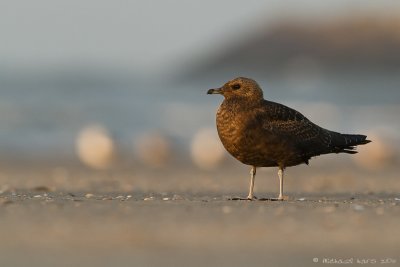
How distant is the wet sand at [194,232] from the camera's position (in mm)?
7672

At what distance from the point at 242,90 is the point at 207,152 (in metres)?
8.90

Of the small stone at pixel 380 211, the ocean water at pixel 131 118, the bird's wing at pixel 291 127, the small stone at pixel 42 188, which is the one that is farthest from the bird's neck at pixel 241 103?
the ocean water at pixel 131 118

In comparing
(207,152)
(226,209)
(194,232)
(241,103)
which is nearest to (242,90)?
(241,103)

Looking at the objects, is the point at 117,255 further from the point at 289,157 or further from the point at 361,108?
the point at 361,108

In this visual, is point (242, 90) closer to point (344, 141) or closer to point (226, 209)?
point (344, 141)

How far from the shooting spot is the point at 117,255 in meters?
7.79

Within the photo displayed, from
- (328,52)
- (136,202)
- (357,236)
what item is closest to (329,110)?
(136,202)

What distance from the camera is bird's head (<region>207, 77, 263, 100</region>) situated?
12281 mm

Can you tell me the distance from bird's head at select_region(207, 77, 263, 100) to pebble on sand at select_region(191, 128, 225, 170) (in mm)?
7591

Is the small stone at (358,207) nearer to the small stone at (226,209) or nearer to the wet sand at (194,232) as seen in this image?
the wet sand at (194,232)

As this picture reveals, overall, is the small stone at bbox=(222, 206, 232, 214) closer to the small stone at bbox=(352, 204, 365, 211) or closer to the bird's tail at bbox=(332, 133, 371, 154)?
the small stone at bbox=(352, 204, 365, 211)

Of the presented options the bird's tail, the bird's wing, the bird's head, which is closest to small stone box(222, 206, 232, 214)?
the bird's wing

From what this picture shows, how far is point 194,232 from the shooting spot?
8.92 m

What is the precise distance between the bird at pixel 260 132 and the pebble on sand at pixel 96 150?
26.6 ft
